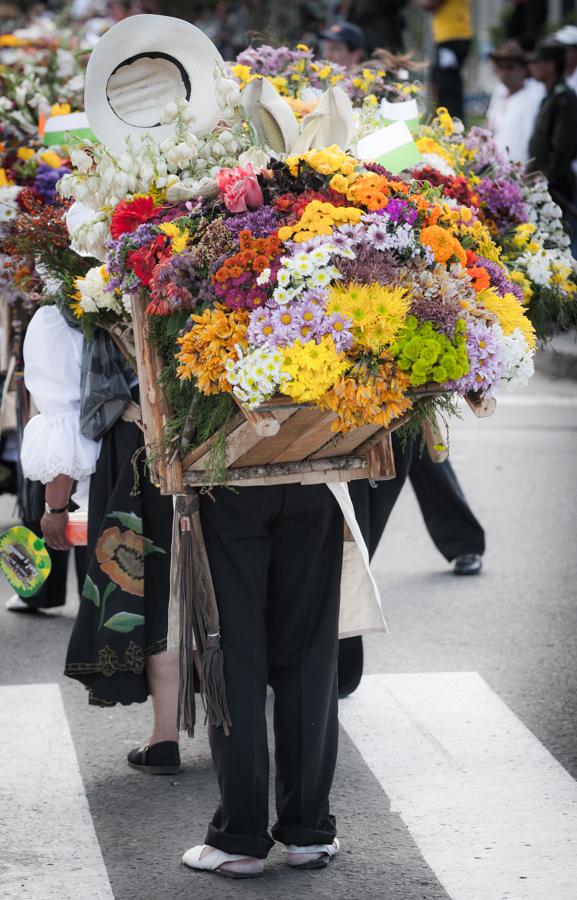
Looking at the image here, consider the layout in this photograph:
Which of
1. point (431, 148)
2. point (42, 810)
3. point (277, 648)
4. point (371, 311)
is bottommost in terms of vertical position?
point (42, 810)

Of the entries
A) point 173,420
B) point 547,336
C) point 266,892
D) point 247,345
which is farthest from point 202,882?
point 547,336

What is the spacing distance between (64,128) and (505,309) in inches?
107

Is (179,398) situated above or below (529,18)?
below

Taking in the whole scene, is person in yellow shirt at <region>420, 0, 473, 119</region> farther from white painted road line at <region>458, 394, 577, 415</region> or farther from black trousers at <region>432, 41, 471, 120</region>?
white painted road line at <region>458, 394, 577, 415</region>

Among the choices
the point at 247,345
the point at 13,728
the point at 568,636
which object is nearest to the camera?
the point at 247,345

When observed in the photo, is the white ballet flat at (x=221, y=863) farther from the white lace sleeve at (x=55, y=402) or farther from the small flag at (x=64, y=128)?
the small flag at (x=64, y=128)

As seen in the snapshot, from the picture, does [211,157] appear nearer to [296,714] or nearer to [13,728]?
[296,714]

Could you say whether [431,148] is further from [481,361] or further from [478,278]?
[481,361]

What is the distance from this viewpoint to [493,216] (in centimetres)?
551

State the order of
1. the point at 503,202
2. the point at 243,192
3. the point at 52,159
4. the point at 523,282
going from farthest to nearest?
the point at 52,159, the point at 503,202, the point at 523,282, the point at 243,192

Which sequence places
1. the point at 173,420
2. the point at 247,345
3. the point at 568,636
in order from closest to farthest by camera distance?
the point at 247,345 < the point at 173,420 < the point at 568,636

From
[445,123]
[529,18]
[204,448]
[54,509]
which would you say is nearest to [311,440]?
[204,448]

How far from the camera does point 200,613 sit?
3.86m

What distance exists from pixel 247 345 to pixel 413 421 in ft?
1.88
